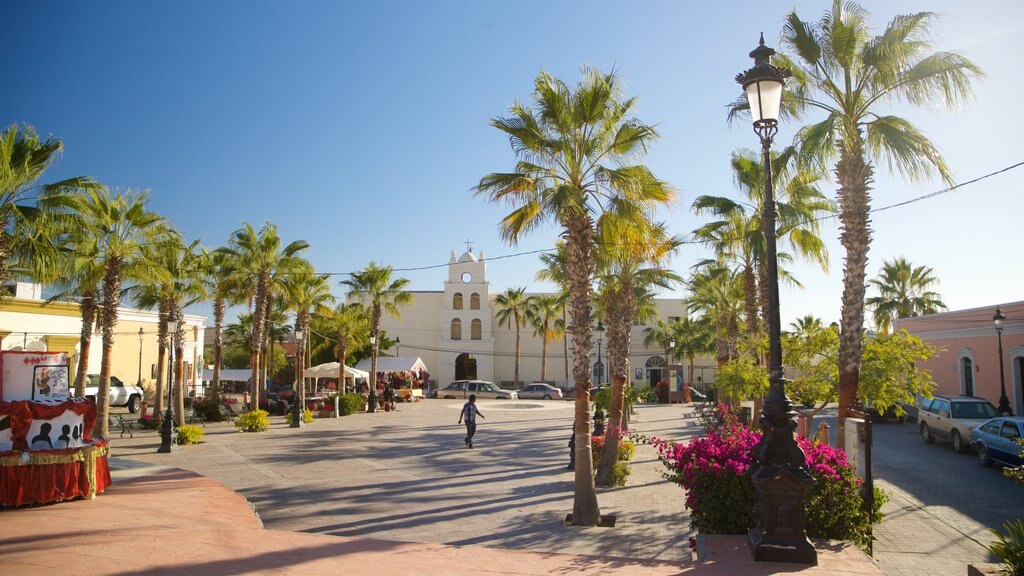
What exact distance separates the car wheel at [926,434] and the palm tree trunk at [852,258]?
12047 mm

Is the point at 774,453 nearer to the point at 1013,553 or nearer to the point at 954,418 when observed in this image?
the point at 1013,553

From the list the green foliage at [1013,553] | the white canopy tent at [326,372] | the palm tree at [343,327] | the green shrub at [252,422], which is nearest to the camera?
the green foliage at [1013,553]

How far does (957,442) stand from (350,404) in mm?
23494

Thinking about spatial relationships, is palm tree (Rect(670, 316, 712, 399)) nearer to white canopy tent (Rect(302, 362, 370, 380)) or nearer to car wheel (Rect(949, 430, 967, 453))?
white canopy tent (Rect(302, 362, 370, 380))

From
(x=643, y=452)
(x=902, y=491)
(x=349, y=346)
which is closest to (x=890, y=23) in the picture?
(x=902, y=491)

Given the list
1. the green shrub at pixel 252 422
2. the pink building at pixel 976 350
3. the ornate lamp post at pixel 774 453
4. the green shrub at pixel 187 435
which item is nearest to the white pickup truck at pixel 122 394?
the green shrub at pixel 252 422

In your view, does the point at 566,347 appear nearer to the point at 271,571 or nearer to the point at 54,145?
the point at 54,145

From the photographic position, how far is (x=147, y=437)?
20.8 metres

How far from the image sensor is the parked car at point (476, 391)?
42.6 meters

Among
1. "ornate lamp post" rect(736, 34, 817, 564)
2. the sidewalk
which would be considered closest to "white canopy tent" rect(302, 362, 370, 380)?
the sidewalk

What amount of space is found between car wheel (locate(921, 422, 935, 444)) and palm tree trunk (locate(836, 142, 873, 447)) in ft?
39.5

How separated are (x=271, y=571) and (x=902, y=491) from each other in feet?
38.9

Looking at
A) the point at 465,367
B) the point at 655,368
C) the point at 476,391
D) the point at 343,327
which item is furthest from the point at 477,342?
the point at 343,327

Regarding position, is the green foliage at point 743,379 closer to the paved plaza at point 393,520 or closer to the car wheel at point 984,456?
the paved plaza at point 393,520
